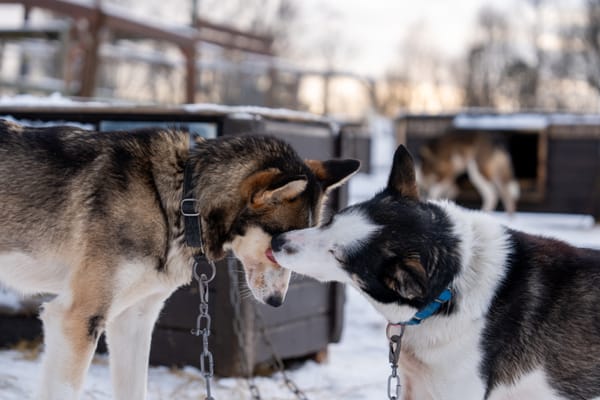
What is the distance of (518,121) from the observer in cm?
1401

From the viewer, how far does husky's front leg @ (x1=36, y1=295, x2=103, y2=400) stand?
3150 mm

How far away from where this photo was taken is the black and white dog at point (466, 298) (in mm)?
2674

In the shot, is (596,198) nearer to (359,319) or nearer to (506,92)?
(359,319)

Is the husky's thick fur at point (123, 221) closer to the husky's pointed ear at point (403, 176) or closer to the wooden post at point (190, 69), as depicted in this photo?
the husky's pointed ear at point (403, 176)

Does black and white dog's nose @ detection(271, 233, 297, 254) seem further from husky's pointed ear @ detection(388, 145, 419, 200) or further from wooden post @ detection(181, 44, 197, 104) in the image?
wooden post @ detection(181, 44, 197, 104)

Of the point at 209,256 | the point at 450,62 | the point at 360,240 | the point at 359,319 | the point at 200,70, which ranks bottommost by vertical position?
the point at 359,319

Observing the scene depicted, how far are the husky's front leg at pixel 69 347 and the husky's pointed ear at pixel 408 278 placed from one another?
142cm

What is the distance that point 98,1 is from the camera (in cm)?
912

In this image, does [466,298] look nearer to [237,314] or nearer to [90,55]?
[237,314]

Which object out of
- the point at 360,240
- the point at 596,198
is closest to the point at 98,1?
the point at 360,240

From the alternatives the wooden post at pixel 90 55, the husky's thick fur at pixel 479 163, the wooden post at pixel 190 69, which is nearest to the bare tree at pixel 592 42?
the husky's thick fur at pixel 479 163

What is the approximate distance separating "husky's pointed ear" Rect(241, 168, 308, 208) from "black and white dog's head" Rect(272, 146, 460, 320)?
0.40 m

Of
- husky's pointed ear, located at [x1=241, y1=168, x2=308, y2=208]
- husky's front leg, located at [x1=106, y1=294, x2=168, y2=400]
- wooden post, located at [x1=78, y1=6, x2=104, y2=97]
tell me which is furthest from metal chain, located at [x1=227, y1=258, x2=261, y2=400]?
wooden post, located at [x1=78, y1=6, x2=104, y2=97]

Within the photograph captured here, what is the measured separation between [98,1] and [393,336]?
7709mm
